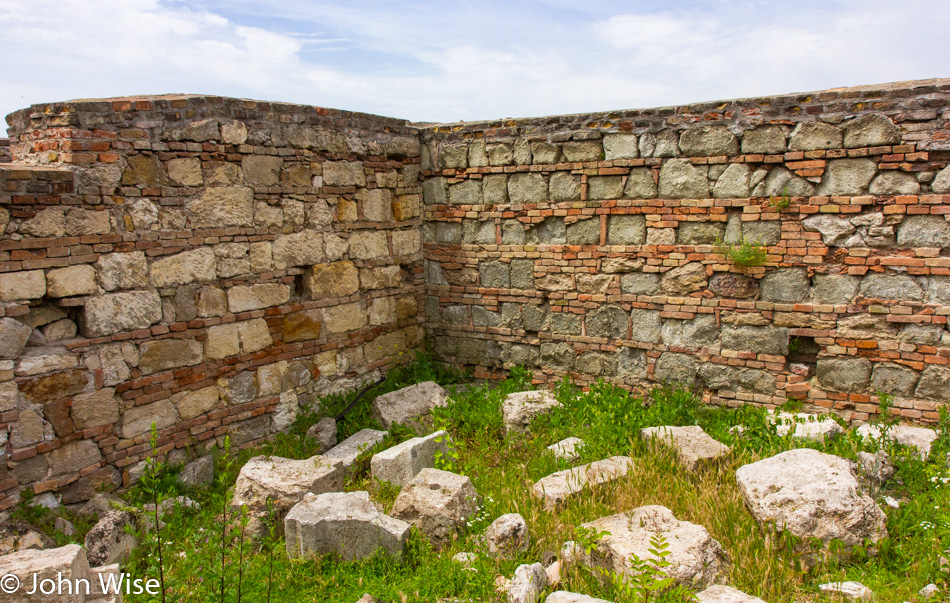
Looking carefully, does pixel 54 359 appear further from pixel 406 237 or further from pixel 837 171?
pixel 837 171

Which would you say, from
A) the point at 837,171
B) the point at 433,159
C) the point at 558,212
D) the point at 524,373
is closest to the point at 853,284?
the point at 837,171

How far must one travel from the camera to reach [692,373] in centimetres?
646

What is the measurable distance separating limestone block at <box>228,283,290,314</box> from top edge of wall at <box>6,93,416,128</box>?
1610 millimetres

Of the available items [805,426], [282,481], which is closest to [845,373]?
[805,426]

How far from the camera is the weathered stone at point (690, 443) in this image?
17.0 feet

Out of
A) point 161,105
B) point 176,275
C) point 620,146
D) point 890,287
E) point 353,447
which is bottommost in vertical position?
point 353,447

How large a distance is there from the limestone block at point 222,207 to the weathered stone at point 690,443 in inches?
160

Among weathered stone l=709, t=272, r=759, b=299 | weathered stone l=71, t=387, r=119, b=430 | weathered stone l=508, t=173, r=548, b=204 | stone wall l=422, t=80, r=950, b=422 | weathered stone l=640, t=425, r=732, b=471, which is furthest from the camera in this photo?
weathered stone l=508, t=173, r=548, b=204

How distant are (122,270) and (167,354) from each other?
2.58ft

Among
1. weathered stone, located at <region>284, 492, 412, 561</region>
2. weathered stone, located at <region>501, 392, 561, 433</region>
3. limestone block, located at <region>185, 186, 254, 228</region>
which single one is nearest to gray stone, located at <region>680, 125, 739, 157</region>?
weathered stone, located at <region>501, 392, 561, 433</region>

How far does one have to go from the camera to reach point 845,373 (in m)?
5.82

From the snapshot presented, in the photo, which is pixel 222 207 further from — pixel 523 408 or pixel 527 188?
pixel 523 408

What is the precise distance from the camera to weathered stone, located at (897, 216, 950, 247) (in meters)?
5.34

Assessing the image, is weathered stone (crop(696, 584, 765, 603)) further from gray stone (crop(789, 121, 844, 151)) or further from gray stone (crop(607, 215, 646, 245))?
gray stone (crop(789, 121, 844, 151))
